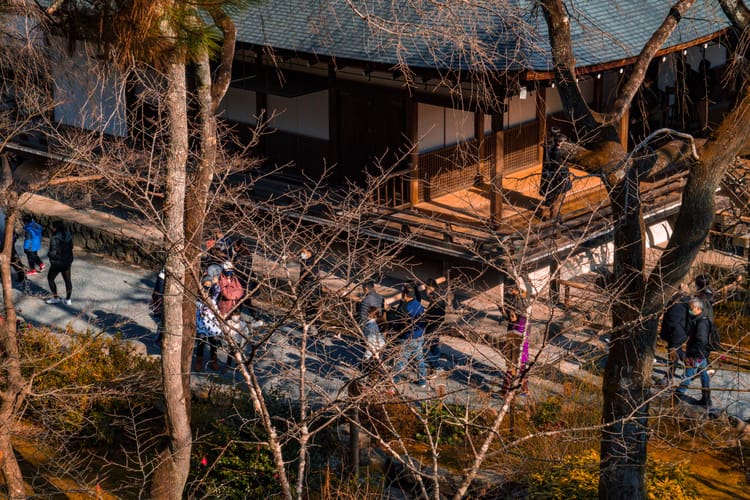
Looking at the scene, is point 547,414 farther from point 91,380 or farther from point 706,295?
point 91,380

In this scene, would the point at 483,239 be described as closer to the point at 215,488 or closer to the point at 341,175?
the point at 341,175

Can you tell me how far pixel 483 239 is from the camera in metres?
16.0

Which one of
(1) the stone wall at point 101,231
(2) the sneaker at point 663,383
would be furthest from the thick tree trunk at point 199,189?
(1) the stone wall at point 101,231

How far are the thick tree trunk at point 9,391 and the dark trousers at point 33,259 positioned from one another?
7821 mm

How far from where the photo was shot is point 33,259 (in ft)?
59.0

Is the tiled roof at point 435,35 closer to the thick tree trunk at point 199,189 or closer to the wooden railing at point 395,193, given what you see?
the wooden railing at point 395,193

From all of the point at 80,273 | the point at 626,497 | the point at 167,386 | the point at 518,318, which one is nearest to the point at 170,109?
the point at 167,386

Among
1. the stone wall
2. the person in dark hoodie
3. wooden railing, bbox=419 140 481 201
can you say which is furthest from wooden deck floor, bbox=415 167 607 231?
the person in dark hoodie

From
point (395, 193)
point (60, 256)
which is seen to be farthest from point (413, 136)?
point (60, 256)

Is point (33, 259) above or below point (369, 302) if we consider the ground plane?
below

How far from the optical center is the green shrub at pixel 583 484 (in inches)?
414

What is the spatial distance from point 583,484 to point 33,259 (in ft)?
37.1

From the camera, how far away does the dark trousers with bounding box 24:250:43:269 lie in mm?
17875

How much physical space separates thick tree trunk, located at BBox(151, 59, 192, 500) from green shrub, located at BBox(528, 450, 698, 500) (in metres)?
3.72
